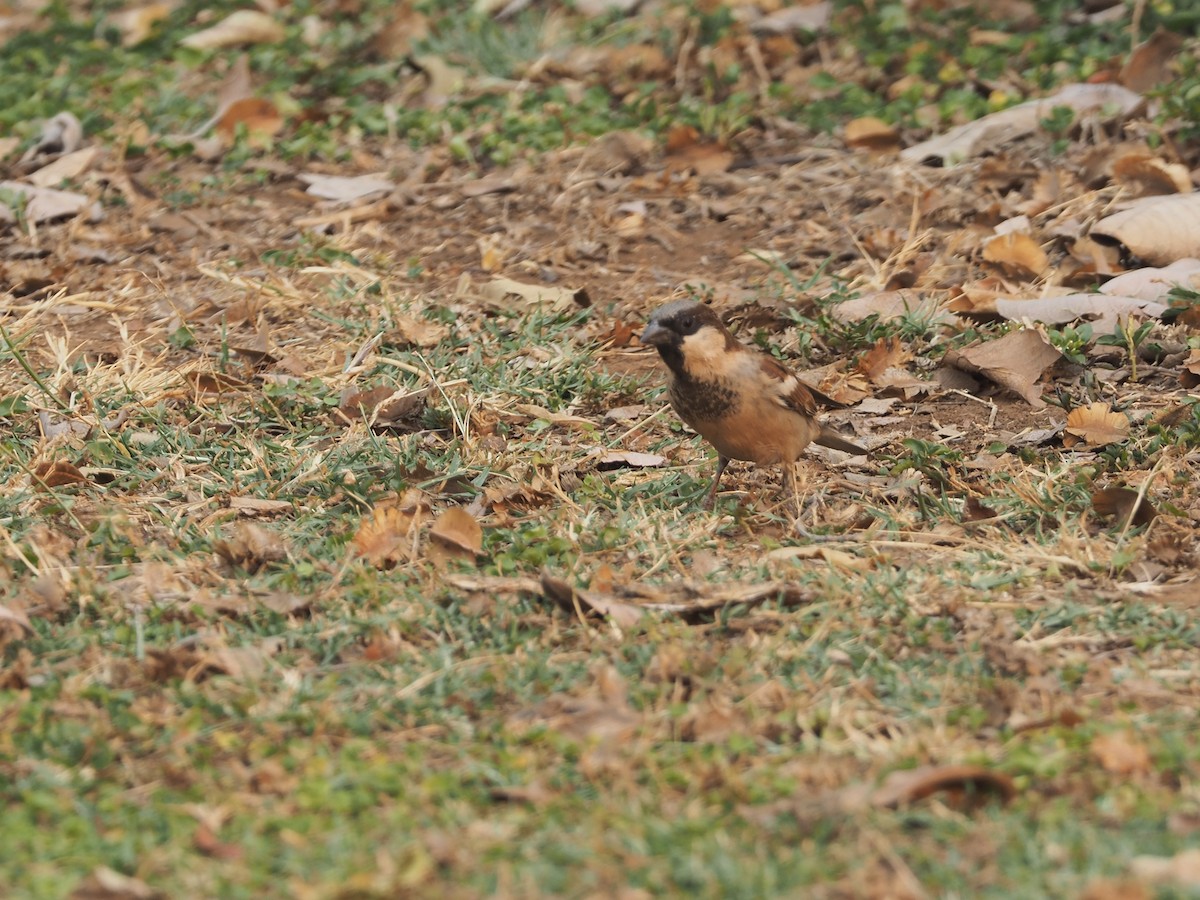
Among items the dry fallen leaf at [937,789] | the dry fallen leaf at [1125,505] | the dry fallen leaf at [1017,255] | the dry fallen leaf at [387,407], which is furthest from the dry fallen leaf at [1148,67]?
the dry fallen leaf at [937,789]

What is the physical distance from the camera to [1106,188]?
24.4ft

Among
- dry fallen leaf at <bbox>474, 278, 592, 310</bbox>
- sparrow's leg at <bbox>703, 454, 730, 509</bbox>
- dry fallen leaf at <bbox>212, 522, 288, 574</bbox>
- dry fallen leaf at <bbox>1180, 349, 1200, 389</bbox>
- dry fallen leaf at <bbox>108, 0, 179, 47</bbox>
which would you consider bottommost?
dry fallen leaf at <bbox>1180, 349, 1200, 389</bbox>

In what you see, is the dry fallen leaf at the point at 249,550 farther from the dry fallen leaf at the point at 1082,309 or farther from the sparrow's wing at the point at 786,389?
the dry fallen leaf at the point at 1082,309

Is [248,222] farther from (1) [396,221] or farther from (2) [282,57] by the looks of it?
(2) [282,57]

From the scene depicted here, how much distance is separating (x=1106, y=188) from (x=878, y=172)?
114cm

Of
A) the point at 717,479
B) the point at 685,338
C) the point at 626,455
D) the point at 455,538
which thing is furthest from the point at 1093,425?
the point at 455,538

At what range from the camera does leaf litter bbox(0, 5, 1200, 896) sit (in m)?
3.88

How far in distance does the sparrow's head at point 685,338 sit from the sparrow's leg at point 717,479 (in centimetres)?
39

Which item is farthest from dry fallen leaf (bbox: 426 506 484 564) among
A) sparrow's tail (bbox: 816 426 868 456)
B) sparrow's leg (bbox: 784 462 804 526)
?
sparrow's tail (bbox: 816 426 868 456)

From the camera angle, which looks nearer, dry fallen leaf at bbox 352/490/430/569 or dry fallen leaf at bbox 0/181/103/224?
dry fallen leaf at bbox 352/490/430/569

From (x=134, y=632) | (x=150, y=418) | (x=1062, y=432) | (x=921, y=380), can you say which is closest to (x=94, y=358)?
(x=150, y=418)

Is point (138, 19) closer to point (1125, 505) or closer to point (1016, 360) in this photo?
point (1016, 360)

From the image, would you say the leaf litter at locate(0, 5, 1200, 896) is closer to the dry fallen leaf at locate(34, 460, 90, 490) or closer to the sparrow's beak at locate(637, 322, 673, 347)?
the dry fallen leaf at locate(34, 460, 90, 490)

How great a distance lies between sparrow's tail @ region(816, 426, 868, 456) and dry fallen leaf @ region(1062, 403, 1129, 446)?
743mm
